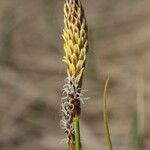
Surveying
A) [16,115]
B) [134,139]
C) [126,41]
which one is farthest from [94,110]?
[134,139]

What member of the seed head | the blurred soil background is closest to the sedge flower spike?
the seed head

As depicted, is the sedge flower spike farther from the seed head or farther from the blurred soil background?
the blurred soil background

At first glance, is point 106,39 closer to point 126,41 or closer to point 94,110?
point 126,41

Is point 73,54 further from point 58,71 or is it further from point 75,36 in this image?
point 58,71

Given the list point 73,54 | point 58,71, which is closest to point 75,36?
point 73,54

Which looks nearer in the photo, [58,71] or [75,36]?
[75,36]

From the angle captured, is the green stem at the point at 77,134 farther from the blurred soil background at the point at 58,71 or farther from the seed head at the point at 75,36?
the blurred soil background at the point at 58,71
